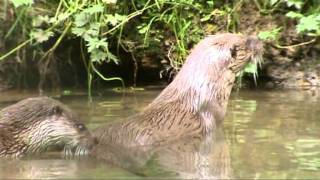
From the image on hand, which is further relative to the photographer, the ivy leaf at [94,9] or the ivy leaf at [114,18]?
the ivy leaf at [114,18]

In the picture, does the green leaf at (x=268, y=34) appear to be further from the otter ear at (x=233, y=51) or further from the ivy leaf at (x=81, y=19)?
the ivy leaf at (x=81, y=19)

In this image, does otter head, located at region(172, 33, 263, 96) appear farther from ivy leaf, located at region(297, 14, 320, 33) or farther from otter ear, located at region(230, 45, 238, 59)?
ivy leaf, located at region(297, 14, 320, 33)

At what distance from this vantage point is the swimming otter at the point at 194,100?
424cm

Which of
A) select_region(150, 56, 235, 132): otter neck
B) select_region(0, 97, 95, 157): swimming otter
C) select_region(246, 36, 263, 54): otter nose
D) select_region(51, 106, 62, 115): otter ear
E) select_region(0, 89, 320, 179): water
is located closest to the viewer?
select_region(0, 89, 320, 179): water

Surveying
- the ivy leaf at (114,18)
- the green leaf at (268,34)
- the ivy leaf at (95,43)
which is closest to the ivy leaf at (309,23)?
the green leaf at (268,34)

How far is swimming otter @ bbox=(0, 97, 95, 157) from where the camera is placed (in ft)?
13.3

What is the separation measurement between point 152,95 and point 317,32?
4.53ft

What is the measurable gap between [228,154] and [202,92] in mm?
733

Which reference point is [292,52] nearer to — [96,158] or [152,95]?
[152,95]

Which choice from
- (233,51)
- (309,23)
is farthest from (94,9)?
(309,23)

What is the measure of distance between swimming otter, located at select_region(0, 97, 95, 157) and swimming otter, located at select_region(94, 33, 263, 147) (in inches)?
4.8

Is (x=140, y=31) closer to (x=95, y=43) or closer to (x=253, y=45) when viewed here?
(x=95, y=43)

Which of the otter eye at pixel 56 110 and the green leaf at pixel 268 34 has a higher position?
the green leaf at pixel 268 34

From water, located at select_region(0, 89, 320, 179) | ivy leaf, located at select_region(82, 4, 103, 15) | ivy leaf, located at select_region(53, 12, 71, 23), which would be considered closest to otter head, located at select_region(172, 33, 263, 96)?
water, located at select_region(0, 89, 320, 179)
